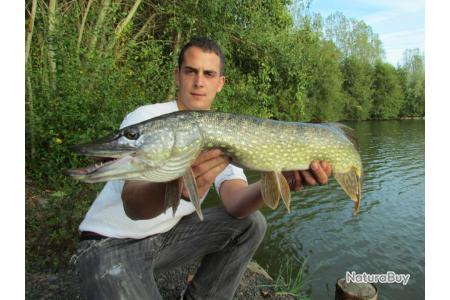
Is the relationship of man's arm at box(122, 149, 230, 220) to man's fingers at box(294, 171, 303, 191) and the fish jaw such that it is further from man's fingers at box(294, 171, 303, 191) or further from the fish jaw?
man's fingers at box(294, 171, 303, 191)

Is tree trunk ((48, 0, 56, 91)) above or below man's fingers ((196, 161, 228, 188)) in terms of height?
above

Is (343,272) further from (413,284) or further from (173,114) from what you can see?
(173,114)

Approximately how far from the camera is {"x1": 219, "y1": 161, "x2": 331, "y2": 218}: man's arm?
1.77 metres

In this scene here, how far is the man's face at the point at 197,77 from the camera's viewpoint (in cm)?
208

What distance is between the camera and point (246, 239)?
6.93 ft

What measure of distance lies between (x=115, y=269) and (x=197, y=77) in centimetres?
117

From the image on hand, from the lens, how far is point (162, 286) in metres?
2.56

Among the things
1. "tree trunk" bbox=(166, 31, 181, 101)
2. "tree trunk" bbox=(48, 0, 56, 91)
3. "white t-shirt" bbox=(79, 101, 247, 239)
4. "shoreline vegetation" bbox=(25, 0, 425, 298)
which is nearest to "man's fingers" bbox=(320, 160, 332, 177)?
"white t-shirt" bbox=(79, 101, 247, 239)

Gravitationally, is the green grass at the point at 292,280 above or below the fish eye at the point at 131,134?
below

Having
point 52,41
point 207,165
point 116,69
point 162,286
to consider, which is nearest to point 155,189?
point 207,165

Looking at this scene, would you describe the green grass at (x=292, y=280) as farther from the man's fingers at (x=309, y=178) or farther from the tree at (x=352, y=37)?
the tree at (x=352, y=37)

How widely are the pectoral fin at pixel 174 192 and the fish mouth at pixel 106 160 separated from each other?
0.19 metres

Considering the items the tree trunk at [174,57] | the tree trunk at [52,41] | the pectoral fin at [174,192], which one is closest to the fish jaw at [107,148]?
the pectoral fin at [174,192]
